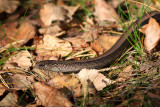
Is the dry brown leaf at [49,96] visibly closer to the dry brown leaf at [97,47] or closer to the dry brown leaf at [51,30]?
the dry brown leaf at [97,47]

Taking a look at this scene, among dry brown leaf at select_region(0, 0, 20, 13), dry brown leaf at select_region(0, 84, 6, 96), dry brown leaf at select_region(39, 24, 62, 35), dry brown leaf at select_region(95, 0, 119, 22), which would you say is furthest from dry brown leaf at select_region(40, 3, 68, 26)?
dry brown leaf at select_region(0, 84, 6, 96)

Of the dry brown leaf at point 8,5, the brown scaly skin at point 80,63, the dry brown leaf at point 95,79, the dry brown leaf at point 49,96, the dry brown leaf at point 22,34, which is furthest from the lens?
the dry brown leaf at point 8,5

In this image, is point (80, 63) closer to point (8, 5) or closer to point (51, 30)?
point (51, 30)

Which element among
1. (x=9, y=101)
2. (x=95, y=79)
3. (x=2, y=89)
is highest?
(x=95, y=79)

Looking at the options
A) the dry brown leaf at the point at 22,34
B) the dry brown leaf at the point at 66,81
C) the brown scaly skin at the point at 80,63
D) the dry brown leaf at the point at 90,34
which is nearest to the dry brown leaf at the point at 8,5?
the dry brown leaf at the point at 22,34

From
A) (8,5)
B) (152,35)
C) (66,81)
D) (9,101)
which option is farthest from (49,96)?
(8,5)

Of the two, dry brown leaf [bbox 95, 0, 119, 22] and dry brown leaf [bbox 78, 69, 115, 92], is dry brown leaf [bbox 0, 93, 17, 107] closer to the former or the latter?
dry brown leaf [bbox 78, 69, 115, 92]

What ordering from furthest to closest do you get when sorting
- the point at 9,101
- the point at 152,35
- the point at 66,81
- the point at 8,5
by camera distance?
1. the point at 8,5
2. the point at 152,35
3. the point at 66,81
4. the point at 9,101

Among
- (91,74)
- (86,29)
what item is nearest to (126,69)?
(91,74)
